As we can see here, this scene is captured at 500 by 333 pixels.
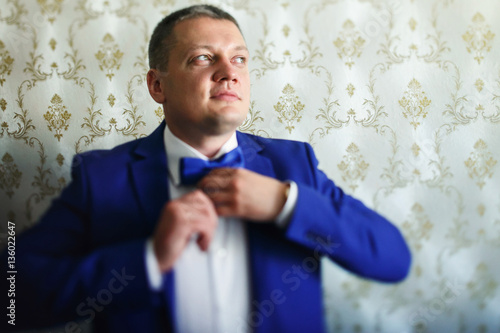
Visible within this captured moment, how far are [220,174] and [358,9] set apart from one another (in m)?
0.85

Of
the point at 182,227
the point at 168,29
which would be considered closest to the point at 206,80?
the point at 168,29

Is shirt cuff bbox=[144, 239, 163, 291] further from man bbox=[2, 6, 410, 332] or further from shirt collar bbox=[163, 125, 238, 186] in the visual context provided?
shirt collar bbox=[163, 125, 238, 186]

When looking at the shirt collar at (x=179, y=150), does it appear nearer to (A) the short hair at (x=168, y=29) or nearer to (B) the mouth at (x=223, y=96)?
(B) the mouth at (x=223, y=96)

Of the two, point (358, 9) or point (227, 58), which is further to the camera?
point (358, 9)

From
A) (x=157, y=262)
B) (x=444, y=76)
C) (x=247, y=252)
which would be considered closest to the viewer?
(x=157, y=262)

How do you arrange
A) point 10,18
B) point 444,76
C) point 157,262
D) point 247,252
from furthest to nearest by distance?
point 444,76 → point 10,18 → point 247,252 → point 157,262

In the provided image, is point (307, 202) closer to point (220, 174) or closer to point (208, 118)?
point (220, 174)

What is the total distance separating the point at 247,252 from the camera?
1.13 m

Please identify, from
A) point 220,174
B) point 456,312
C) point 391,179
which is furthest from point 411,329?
point 220,174

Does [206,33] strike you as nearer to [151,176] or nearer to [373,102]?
[151,176]

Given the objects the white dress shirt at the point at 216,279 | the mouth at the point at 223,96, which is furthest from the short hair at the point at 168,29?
the white dress shirt at the point at 216,279

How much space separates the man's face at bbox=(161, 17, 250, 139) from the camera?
1168 millimetres

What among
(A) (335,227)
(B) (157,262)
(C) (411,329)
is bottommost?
(C) (411,329)

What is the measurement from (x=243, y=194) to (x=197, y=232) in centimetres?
15
